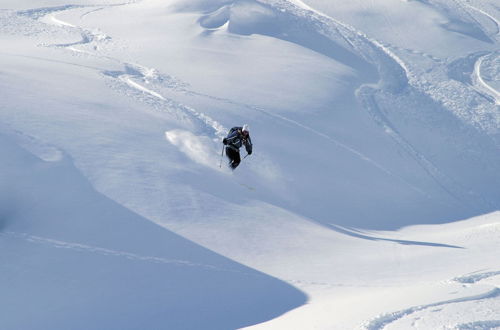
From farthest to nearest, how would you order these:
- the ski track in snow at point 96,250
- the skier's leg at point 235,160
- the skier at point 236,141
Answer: the skier's leg at point 235,160, the skier at point 236,141, the ski track in snow at point 96,250

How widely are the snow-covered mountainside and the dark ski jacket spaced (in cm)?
126

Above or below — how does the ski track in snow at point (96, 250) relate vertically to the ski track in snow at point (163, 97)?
below

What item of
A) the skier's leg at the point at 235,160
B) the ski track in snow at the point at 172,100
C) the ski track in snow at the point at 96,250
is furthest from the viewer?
the ski track in snow at the point at 172,100

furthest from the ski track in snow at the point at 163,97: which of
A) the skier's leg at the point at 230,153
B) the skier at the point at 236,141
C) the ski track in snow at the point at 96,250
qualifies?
the ski track in snow at the point at 96,250

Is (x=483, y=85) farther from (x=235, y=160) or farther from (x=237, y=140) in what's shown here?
(x=237, y=140)

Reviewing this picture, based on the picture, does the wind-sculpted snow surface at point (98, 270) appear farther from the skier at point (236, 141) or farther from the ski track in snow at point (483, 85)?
the ski track in snow at point (483, 85)

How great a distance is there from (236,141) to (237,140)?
0.05 meters

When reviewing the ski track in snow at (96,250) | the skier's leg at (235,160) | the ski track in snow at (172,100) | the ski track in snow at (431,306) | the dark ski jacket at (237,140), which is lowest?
the ski track in snow at (96,250)

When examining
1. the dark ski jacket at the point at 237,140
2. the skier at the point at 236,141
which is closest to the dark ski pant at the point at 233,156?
the skier at the point at 236,141

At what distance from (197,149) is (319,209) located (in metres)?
3.07

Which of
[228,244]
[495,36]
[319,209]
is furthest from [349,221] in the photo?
[495,36]

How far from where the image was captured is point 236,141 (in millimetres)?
12234

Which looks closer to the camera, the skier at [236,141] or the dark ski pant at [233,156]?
the skier at [236,141]

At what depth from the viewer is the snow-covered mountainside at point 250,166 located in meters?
9.64
